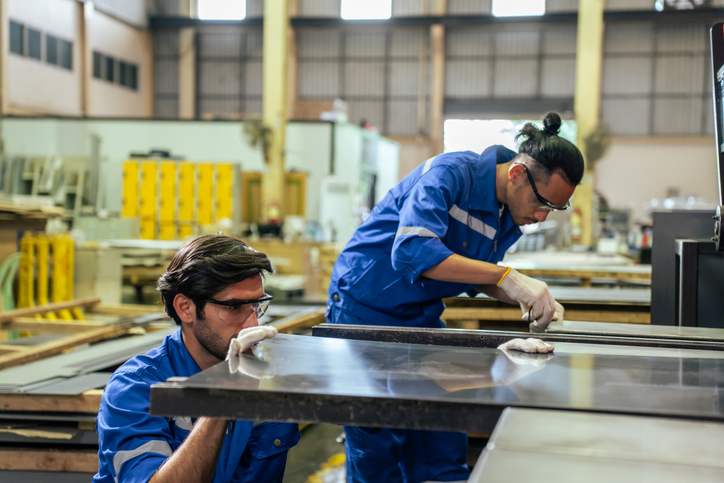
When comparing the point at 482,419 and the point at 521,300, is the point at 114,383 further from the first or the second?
the point at 521,300

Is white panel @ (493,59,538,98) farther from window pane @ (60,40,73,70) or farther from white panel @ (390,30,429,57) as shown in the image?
window pane @ (60,40,73,70)

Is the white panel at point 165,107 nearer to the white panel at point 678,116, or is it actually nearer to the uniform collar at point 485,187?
the white panel at point 678,116

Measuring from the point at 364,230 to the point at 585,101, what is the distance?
953 cm

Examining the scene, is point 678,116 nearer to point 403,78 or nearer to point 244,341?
point 403,78

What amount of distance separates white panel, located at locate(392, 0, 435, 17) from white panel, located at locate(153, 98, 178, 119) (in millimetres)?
6545

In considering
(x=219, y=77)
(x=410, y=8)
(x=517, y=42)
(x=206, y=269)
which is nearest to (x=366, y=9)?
(x=410, y=8)

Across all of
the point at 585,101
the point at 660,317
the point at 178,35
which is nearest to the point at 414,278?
the point at 660,317

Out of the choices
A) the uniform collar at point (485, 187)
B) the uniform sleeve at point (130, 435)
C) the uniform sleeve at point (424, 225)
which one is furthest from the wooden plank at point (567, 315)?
the uniform sleeve at point (130, 435)

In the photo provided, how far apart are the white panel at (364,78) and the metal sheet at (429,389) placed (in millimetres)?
16104

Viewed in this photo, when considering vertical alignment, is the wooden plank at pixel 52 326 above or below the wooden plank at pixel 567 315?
below

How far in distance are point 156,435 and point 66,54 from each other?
1480cm

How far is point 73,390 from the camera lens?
2.00m

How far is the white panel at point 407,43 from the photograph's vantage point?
1617cm

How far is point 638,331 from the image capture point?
162cm
